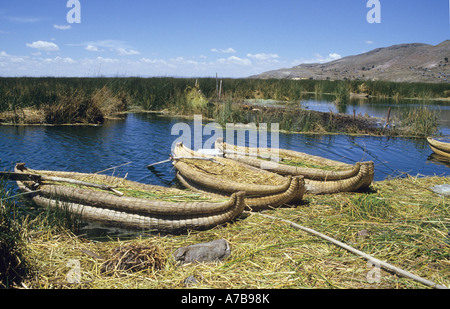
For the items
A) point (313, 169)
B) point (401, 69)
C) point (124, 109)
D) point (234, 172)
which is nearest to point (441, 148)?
point (313, 169)

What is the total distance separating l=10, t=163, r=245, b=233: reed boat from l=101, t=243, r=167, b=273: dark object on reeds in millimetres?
814

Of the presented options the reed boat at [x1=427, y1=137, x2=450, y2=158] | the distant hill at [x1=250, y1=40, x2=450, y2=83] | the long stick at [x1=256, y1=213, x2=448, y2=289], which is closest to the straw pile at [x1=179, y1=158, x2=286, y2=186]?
the long stick at [x1=256, y1=213, x2=448, y2=289]

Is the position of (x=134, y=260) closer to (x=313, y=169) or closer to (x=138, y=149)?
(x=313, y=169)

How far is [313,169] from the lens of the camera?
618cm

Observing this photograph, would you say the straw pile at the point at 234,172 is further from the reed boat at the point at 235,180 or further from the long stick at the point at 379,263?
the long stick at the point at 379,263

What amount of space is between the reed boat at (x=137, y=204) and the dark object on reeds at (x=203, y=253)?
0.66 metres

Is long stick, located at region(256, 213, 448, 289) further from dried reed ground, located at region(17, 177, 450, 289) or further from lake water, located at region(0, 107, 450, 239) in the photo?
lake water, located at region(0, 107, 450, 239)

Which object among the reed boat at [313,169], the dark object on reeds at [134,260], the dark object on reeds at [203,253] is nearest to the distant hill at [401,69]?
the reed boat at [313,169]

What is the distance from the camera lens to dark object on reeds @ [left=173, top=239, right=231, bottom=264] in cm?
364
